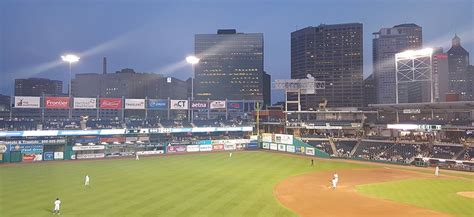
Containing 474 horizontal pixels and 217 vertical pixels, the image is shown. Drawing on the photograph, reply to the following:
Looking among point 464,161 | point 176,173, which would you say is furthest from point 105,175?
point 464,161

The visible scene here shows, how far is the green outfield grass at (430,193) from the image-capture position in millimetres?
27158

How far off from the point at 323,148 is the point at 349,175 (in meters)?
22.8

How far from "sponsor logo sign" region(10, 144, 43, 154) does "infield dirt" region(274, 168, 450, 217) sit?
37.9 m

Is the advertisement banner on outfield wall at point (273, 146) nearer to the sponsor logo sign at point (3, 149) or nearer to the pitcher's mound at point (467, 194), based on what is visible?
the pitcher's mound at point (467, 194)

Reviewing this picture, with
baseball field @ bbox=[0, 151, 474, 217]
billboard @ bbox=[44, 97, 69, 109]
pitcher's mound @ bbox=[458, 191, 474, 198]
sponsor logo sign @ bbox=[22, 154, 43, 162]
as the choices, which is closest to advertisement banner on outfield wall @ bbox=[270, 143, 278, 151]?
baseball field @ bbox=[0, 151, 474, 217]

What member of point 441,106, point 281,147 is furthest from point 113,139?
point 441,106

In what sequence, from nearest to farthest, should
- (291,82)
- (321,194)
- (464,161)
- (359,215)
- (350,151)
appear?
(359,215) < (321,194) < (464,161) < (350,151) < (291,82)

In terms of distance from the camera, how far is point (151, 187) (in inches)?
1326

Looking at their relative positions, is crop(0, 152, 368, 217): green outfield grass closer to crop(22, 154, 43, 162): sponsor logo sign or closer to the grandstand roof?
crop(22, 154, 43, 162): sponsor logo sign

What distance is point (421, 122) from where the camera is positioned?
190 ft

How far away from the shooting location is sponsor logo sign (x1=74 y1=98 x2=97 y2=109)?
217 feet

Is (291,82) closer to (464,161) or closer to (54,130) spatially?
(464,161)

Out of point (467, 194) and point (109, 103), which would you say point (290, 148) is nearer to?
point (109, 103)

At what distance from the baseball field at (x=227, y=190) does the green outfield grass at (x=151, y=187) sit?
0.07 metres
